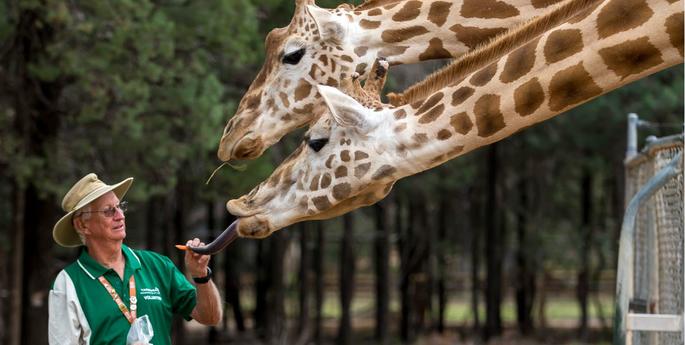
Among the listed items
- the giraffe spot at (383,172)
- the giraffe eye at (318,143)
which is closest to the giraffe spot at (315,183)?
the giraffe eye at (318,143)

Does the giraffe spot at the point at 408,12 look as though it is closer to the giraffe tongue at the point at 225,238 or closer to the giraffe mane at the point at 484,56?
the giraffe mane at the point at 484,56

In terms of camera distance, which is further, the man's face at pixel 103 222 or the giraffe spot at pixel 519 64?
the man's face at pixel 103 222

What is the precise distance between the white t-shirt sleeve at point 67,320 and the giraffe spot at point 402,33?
256 cm

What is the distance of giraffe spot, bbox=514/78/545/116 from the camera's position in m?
4.63

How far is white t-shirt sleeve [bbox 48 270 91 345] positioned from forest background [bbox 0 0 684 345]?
746 centimetres

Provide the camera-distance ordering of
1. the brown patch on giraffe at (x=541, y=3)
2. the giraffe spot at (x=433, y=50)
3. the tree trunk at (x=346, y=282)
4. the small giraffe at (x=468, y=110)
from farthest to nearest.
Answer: the tree trunk at (x=346, y=282) → the giraffe spot at (x=433, y=50) → the brown patch on giraffe at (x=541, y=3) → the small giraffe at (x=468, y=110)

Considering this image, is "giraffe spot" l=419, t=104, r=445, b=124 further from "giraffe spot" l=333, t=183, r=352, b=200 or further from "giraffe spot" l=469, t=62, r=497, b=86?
"giraffe spot" l=333, t=183, r=352, b=200

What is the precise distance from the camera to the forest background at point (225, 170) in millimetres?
13180

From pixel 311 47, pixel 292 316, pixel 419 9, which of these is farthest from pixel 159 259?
pixel 292 316

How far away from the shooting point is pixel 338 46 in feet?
22.4

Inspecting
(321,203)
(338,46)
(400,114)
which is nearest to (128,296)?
(321,203)

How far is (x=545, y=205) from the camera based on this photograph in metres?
28.1

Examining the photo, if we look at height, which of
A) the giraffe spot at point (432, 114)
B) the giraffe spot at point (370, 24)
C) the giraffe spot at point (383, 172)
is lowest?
the giraffe spot at point (383, 172)

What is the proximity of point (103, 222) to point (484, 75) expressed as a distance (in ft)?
5.79
